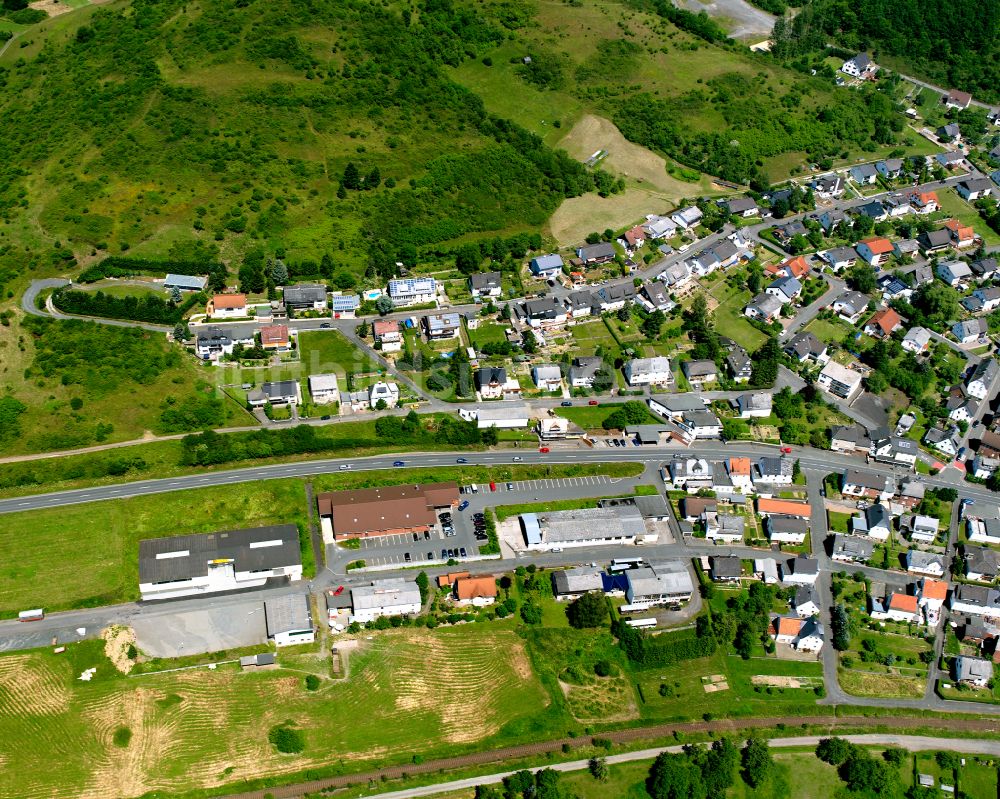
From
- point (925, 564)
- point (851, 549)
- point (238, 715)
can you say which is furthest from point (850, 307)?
point (238, 715)

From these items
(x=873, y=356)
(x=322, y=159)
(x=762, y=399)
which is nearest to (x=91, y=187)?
(x=322, y=159)

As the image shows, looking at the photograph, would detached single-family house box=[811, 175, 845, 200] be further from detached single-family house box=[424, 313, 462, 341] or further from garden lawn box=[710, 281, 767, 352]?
detached single-family house box=[424, 313, 462, 341]

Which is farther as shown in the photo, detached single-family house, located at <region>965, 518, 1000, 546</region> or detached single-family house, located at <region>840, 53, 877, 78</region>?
detached single-family house, located at <region>840, 53, 877, 78</region>

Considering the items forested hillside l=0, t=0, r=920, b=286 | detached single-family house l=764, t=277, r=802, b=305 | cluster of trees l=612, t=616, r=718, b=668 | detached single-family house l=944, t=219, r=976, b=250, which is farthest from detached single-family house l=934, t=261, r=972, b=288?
cluster of trees l=612, t=616, r=718, b=668

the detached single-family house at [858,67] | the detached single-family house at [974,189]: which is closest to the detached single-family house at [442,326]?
the detached single-family house at [974,189]

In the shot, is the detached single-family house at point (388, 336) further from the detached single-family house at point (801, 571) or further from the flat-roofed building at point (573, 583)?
the detached single-family house at point (801, 571)

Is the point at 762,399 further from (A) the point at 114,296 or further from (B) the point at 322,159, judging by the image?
(A) the point at 114,296

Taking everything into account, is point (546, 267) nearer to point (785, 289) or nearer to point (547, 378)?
point (547, 378)

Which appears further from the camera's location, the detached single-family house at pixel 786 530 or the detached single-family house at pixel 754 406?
the detached single-family house at pixel 754 406
